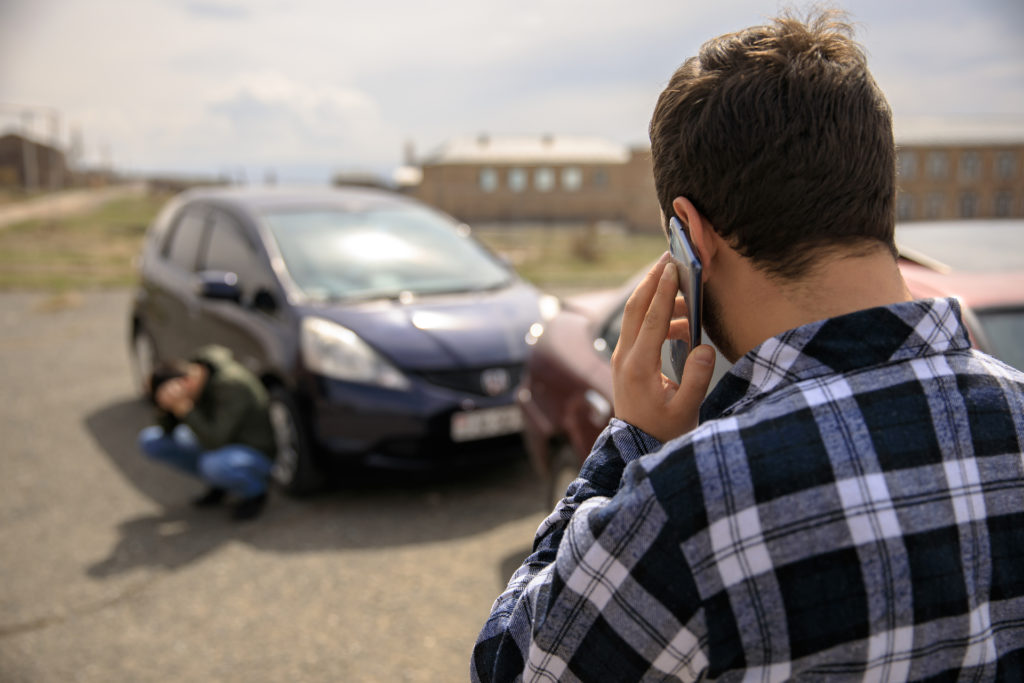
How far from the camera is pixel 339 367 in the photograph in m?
4.57

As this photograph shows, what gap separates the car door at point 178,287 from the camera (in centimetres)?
607

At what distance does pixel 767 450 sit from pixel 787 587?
144 millimetres

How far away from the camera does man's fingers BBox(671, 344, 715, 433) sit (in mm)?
1077

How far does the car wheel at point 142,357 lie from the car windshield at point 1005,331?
237 inches

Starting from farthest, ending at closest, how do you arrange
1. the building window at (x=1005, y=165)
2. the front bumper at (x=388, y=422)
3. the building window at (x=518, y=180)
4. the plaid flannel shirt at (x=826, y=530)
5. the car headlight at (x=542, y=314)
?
the building window at (x=518, y=180) → the building window at (x=1005, y=165) → the car headlight at (x=542, y=314) → the front bumper at (x=388, y=422) → the plaid flannel shirt at (x=826, y=530)

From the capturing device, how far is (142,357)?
23.5 feet

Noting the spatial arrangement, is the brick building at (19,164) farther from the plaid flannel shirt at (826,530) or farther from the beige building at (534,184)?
the plaid flannel shirt at (826,530)

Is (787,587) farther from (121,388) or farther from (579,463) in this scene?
(121,388)

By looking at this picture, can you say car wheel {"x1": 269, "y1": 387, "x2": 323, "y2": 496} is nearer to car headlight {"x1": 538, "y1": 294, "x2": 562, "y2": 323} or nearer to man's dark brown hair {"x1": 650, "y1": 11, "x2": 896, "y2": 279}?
car headlight {"x1": 538, "y1": 294, "x2": 562, "y2": 323}

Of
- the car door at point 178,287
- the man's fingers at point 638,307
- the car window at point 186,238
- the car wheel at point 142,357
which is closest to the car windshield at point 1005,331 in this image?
the man's fingers at point 638,307

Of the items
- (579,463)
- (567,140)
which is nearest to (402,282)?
(579,463)

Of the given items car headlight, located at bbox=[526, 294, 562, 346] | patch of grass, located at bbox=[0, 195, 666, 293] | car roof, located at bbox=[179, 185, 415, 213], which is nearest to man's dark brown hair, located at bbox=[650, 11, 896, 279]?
car headlight, located at bbox=[526, 294, 562, 346]

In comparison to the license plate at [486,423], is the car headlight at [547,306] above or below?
above

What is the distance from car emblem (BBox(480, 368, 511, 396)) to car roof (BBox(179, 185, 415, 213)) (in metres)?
1.98
